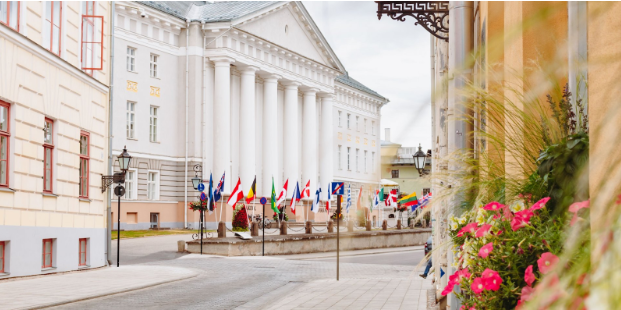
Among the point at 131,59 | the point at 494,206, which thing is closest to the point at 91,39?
the point at 494,206

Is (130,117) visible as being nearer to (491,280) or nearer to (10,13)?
(10,13)

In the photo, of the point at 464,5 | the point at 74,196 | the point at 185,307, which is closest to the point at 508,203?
the point at 464,5

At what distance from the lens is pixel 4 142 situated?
16344mm

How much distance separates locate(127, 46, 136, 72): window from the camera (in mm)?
45344

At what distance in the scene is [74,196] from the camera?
20062 millimetres

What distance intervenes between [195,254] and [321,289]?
1381cm

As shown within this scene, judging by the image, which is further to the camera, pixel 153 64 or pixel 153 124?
pixel 153 124

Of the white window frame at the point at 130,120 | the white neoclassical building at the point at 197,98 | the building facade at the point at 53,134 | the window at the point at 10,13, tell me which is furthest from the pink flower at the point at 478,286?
the white window frame at the point at 130,120

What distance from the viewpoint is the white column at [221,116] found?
49281 millimetres

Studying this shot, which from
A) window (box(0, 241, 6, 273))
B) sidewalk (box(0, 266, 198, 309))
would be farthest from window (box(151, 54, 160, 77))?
window (box(0, 241, 6, 273))

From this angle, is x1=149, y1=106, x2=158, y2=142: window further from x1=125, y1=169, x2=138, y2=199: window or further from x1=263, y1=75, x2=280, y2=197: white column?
x1=263, y1=75, x2=280, y2=197: white column

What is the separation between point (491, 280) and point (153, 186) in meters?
45.5

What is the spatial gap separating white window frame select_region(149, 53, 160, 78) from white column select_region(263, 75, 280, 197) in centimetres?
938

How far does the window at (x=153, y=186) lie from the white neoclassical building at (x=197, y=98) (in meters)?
0.06
